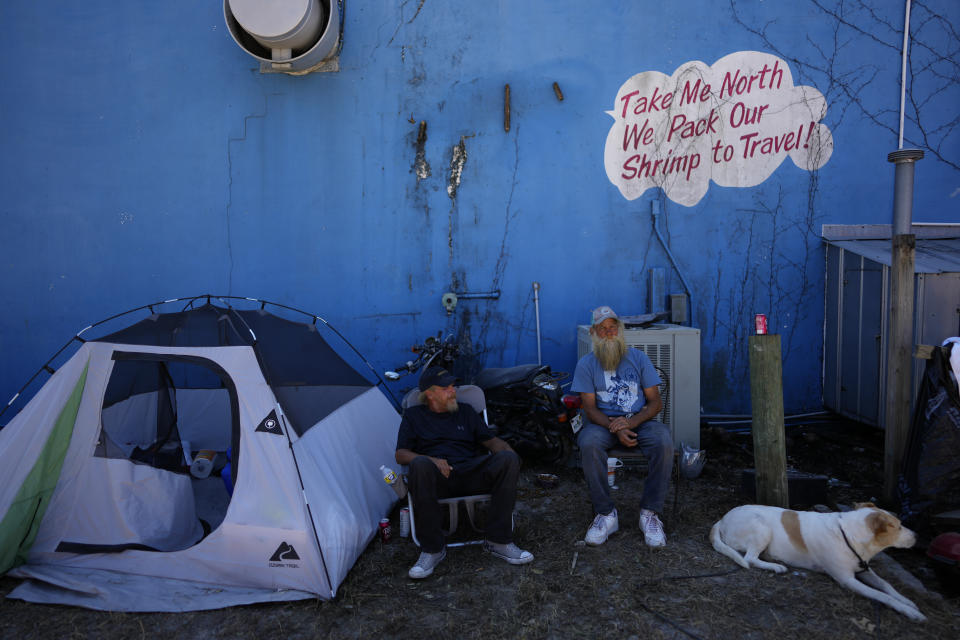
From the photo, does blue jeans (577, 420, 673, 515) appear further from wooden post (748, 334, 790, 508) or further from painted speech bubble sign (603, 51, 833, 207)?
painted speech bubble sign (603, 51, 833, 207)

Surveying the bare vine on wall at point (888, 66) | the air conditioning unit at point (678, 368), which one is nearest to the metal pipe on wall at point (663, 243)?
the air conditioning unit at point (678, 368)

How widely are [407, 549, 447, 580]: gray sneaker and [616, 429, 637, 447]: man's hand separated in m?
1.30

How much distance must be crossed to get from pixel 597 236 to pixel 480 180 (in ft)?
4.14

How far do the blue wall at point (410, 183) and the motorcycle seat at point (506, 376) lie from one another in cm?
92

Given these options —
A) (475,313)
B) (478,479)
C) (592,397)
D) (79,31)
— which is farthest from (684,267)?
(79,31)

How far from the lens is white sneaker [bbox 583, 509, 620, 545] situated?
12.4 feet

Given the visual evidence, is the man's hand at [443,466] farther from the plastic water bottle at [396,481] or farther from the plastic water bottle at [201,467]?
the plastic water bottle at [201,467]

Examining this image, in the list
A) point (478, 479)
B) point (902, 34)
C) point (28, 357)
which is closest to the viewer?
point (478, 479)

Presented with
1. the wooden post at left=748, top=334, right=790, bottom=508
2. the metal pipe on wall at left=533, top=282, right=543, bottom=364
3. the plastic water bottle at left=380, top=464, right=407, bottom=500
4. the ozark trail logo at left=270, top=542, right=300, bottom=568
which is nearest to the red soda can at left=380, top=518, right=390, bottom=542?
the plastic water bottle at left=380, top=464, right=407, bottom=500

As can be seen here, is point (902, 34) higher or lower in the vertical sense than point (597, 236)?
higher

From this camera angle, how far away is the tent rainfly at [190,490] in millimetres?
3273

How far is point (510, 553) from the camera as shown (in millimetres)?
3578

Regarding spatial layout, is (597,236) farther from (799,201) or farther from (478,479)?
(478,479)

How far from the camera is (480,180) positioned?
6133 millimetres
